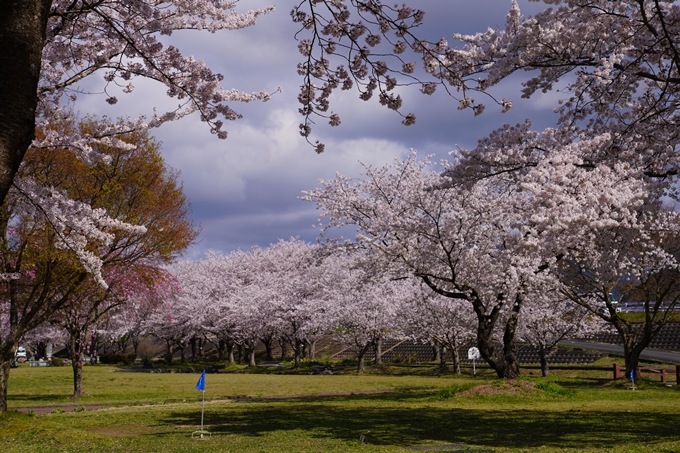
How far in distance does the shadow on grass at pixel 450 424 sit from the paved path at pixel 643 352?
84.2ft

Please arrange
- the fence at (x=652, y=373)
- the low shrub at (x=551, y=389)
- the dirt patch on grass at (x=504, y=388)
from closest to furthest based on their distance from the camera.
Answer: the dirt patch on grass at (x=504, y=388), the low shrub at (x=551, y=389), the fence at (x=652, y=373)

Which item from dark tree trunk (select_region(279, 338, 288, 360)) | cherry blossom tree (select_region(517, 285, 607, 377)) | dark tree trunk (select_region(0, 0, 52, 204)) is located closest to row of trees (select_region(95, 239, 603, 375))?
cherry blossom tree (select_region(517, 285, 607, 377))

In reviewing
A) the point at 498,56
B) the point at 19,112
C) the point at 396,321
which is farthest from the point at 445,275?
the point at 396,321

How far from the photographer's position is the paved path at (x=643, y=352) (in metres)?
37.0

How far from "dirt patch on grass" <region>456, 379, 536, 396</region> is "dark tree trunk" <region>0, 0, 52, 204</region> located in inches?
698

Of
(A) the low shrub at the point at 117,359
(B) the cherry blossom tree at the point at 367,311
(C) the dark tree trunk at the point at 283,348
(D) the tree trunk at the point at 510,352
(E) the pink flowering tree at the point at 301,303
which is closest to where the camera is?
(D) the tree trunk at the point at 510,352

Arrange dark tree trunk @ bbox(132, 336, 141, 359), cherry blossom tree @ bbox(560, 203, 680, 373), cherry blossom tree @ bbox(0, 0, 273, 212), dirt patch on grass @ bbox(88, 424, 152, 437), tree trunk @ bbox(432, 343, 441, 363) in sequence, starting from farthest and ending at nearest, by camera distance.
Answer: dark tree trunk @ bbox(132, 336, 141, 359), tree trunk @ bbox(432, 343, 441, 363), cherry blossom tree @ bbox(560, 203, 680, 373), dirt patch on grass @ bbox(88, 424, 152, 437), cherry blossom tree @ bbox(0, 0, 273, 212)

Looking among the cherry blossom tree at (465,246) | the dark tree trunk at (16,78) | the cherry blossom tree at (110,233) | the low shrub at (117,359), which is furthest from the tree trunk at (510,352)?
the low shrub at (117,359)

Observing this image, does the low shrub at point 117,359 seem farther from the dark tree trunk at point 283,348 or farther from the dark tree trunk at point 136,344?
the dark tree trunk at point 283,348

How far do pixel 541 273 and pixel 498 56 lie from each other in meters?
10.5

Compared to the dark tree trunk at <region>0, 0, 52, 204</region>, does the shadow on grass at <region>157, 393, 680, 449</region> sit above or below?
below

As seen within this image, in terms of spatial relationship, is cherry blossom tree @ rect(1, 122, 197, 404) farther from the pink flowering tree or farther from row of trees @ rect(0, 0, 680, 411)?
the pink flowering tree

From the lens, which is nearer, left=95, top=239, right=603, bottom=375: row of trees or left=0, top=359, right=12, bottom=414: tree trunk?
left=0, top=359, right=12, bottom=414: tree trunk

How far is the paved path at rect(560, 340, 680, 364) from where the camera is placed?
3700cm
